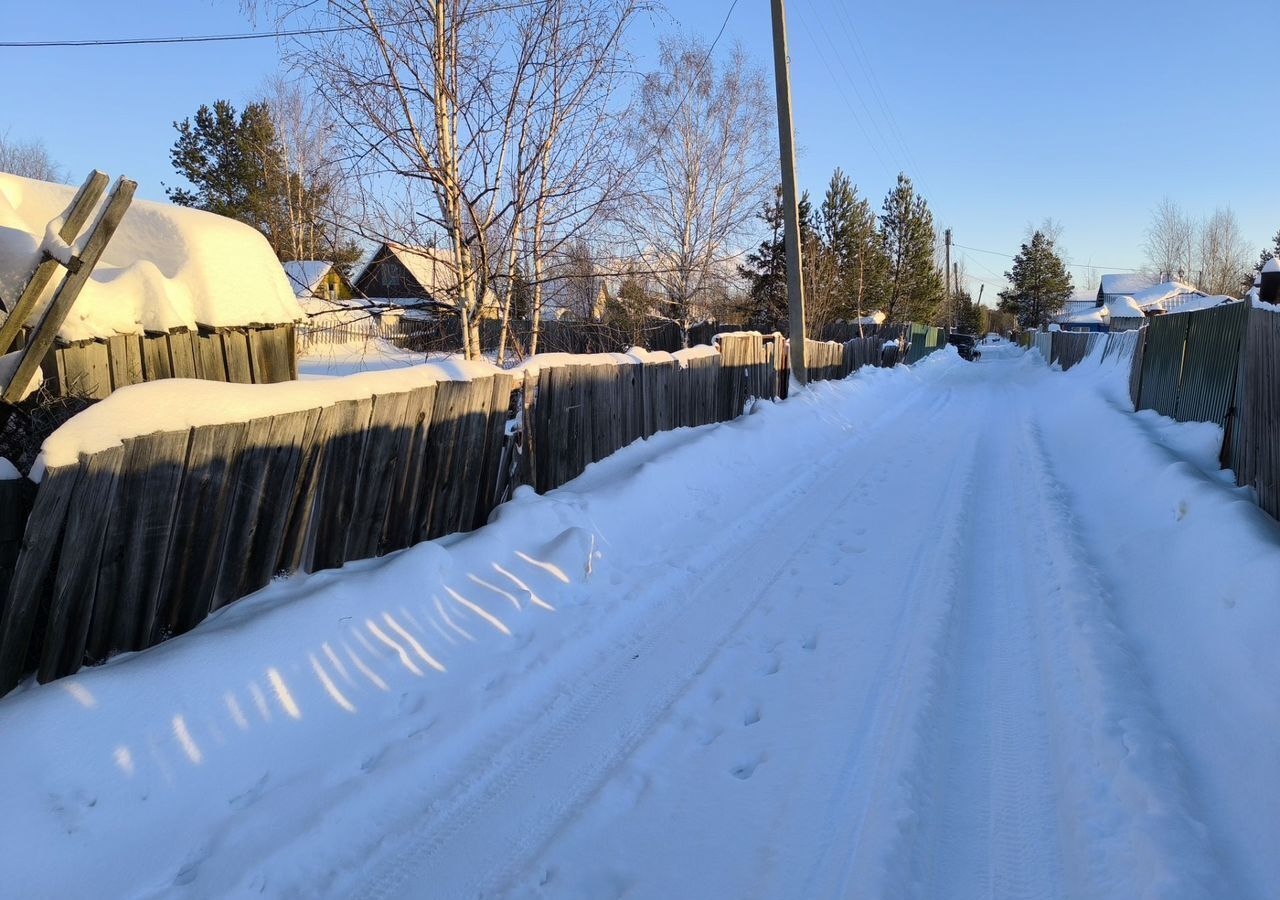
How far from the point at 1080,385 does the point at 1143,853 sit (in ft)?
55.0

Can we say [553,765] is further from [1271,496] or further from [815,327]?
[815,327]

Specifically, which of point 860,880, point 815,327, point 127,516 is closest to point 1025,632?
point 860,880

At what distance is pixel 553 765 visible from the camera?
3125 mm

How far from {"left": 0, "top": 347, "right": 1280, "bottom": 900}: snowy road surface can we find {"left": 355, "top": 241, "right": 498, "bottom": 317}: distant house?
2.67 metres

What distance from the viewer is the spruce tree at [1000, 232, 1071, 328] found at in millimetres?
72875

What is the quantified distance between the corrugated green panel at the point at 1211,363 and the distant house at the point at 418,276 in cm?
789

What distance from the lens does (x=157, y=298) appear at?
3764mm

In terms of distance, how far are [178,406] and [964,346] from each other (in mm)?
53579

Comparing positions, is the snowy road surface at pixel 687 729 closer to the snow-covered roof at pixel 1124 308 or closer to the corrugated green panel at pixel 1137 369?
the corrugated green panel at pixel 1137 369

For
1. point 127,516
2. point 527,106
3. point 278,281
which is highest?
point 527,106

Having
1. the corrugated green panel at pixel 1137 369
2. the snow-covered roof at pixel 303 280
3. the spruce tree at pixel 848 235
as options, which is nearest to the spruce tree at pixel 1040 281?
the spruce tree at pixel 848 235

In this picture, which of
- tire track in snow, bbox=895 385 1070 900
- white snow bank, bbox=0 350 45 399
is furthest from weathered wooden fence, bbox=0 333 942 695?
tire track in snow, bbox=895 385 1070 900

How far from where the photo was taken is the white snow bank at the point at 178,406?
287 centimetres

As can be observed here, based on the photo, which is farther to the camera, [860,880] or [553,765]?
[553,765]
